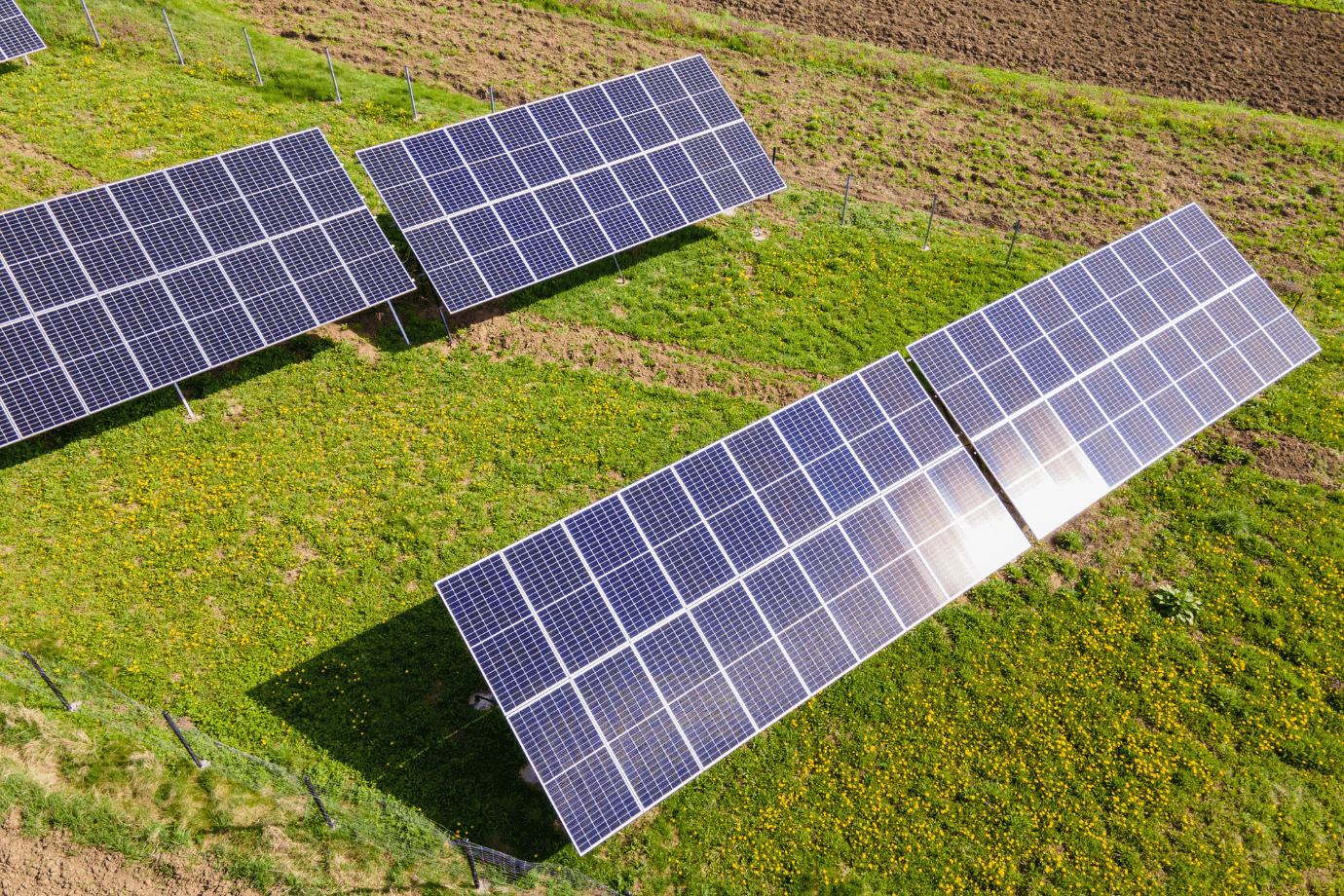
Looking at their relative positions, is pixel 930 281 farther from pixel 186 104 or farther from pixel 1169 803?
pixel 186 104

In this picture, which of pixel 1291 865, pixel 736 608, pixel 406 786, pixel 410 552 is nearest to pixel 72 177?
pixel 410 552

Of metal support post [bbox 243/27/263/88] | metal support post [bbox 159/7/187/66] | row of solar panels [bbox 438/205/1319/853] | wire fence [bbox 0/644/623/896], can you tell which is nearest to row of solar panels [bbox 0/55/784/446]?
wire fence [bbox 0/644/623/896]

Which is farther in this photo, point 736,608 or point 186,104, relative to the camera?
point 186,104

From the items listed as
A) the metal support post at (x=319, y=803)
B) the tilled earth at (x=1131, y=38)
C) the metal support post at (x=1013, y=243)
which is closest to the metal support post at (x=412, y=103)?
the tilled earth at (x=1131, y=38)

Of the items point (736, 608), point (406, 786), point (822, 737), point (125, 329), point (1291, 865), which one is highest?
point (125, 329)

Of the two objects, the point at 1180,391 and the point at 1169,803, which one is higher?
the point at 1180,391

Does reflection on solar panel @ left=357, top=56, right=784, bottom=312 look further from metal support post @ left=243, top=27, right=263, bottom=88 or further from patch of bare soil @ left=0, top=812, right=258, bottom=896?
patch of bare soil @ left=0, top=812, right=258, bottom=896

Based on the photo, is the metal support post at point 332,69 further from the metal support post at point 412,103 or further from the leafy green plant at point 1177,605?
the leafy green plant at point 1177,605
